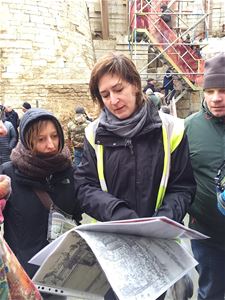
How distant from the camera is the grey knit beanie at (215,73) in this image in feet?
6.74

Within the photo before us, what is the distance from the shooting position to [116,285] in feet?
4.62

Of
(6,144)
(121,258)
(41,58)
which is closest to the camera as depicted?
(121,258)

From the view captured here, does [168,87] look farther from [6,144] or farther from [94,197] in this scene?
[94,197]

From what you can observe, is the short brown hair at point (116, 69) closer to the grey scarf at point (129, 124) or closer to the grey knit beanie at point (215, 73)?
the grey scarf at point (129, 124)

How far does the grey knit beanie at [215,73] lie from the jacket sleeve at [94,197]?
723 mm

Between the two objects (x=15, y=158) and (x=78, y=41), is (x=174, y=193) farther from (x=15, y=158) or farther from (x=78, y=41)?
(x=78, y=41)

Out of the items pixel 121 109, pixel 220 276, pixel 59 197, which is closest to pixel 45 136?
pixel 59 197

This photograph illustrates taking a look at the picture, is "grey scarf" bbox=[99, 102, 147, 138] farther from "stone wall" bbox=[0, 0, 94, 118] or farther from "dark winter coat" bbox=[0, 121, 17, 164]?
"stone wall" bbox=[0, 0, 94, 118]

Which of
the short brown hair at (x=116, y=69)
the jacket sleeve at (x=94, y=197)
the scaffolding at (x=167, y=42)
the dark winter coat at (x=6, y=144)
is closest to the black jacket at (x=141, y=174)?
the jacket sleeve at (x=94, y=197)

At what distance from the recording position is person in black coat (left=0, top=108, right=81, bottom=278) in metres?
2.12

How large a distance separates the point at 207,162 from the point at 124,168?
0.54 m

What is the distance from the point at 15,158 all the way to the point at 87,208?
56 centimetres

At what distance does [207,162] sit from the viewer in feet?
7.04

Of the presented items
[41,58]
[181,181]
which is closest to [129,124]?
[181,181]
